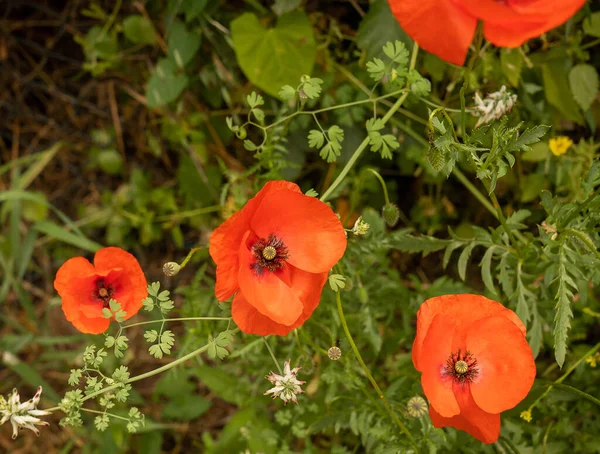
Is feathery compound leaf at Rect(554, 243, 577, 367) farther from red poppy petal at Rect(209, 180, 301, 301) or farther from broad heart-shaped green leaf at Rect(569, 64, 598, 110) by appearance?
broad heart-shaped green leaf at Rect(569, 64, 598, 110)

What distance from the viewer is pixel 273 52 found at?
2.01 metres

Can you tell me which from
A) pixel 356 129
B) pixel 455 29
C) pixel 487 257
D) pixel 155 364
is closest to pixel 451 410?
pixel 487 257

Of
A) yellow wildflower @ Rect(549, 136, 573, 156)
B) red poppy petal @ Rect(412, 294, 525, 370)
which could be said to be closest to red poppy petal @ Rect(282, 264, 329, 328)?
red poppy petal @ Rect(412, 294, 525, 370)

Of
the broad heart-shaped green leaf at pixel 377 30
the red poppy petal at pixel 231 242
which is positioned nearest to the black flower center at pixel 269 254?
the red poppy petal at pixel 231 242

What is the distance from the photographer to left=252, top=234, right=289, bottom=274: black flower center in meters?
1.36

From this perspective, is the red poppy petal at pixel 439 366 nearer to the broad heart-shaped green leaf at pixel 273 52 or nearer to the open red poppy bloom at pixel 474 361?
the open red poppy bloom at pixel 474 361

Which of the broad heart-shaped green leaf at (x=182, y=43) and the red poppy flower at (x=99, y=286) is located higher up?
the broad heart-shaped green leaf at (x=182, y=43)

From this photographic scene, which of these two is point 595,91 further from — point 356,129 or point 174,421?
point 174,421

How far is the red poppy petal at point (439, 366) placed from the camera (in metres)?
1.25

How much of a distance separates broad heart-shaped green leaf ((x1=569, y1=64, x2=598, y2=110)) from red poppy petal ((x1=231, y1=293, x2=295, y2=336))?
1362 mm

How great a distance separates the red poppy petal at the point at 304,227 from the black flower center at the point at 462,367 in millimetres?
386

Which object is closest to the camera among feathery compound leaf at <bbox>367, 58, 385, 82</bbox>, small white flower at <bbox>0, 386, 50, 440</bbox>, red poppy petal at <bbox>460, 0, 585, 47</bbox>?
red poppy petal at <bbox>460, 0, 585, 47</bbox>

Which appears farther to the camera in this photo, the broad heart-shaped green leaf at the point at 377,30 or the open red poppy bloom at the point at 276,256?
the broad heart-shaped green leaf at the point at 377,30

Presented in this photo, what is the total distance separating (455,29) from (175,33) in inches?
59.7
